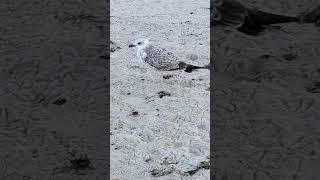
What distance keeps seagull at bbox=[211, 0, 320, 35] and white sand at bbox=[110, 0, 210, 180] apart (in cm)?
13

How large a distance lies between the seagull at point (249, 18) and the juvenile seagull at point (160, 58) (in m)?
0.67

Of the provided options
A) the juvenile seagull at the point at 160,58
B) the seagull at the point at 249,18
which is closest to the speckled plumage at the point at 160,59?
the juvenile seagull at the point at 160,58

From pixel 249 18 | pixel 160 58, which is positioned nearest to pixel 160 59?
pixel 160 58

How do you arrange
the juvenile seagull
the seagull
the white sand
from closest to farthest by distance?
the white sand → the juvenile seagull → the seagull

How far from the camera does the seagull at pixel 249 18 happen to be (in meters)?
5.51

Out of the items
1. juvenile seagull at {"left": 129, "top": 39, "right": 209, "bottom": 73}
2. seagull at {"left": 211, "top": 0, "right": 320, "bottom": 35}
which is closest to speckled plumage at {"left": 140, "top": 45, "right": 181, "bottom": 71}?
juvenile seagull at {"left": 129, "top": 39, "right": 209, "bottom": 73}

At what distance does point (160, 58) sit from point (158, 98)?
0.55 m

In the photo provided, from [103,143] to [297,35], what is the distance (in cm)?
203

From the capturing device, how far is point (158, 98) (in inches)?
181

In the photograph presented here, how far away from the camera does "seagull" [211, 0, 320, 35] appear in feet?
18.1

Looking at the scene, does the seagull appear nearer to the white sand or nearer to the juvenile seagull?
the white sand

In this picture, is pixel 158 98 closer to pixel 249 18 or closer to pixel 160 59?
pixel 160 59

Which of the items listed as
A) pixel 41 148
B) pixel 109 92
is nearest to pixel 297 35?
pixel 109 92

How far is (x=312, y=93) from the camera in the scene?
4.59m
